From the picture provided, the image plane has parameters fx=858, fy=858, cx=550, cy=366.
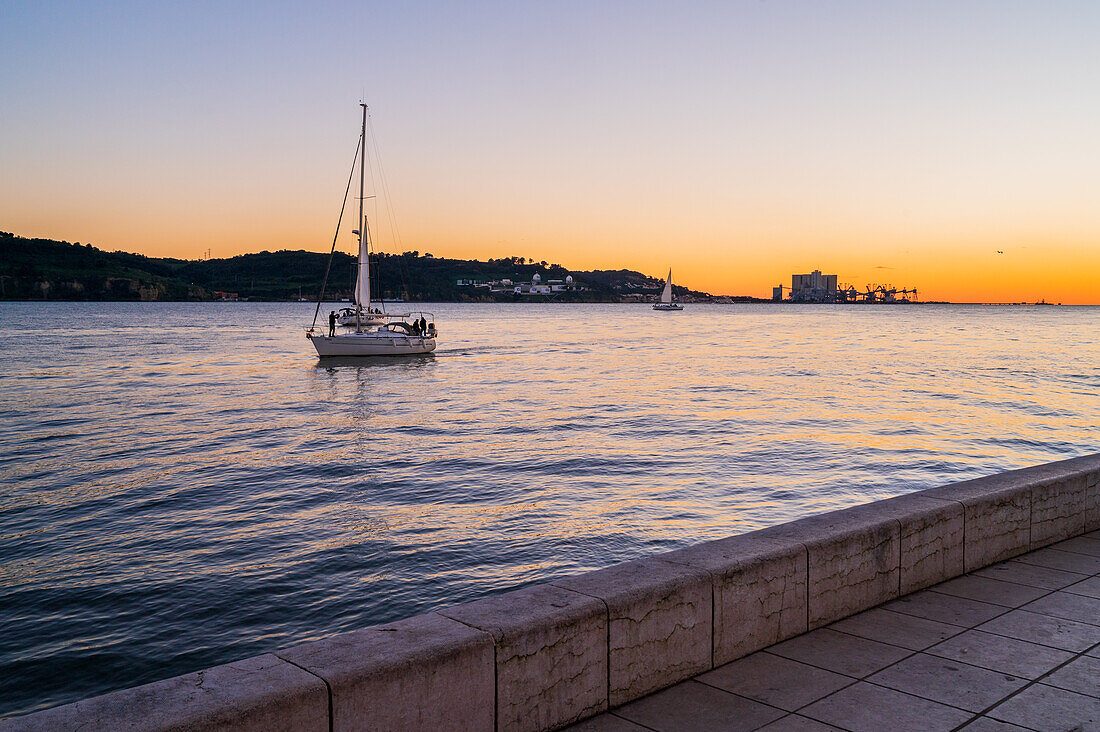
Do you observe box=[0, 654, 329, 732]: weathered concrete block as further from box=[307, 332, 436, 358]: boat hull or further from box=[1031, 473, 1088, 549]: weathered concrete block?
box=[307, 332, 436, 358]: boat hull

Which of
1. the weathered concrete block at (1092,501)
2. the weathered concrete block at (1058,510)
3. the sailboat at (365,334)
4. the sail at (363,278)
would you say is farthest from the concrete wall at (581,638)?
the sail at (363,278)

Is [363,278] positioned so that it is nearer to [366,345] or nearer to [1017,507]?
[366,345]

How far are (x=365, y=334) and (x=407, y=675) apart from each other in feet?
166

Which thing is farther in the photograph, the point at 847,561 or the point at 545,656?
the point at 847,561

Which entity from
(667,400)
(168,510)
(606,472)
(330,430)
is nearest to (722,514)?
(606,472)

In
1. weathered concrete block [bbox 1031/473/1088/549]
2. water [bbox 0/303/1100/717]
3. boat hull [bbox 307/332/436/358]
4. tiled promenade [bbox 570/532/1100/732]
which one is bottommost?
water [bbox 0/303/1100/717]

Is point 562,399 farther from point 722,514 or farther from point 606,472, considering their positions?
point 722,514

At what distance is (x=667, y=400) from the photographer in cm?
3334

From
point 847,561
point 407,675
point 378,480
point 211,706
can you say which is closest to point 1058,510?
point 847,561

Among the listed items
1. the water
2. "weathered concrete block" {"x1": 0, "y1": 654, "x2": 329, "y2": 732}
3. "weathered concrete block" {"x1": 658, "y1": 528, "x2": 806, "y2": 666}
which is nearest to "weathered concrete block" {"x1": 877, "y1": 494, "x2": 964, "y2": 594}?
"weathered concrete block" {"x1": 658, "y1": 528, "x2": 806, "y2": 666}

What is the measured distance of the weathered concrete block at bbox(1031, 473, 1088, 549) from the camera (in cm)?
651

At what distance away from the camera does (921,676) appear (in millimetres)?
4273

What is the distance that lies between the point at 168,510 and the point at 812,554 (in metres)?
13.0

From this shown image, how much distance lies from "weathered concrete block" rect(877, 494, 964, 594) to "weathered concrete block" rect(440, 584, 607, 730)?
2518mm
